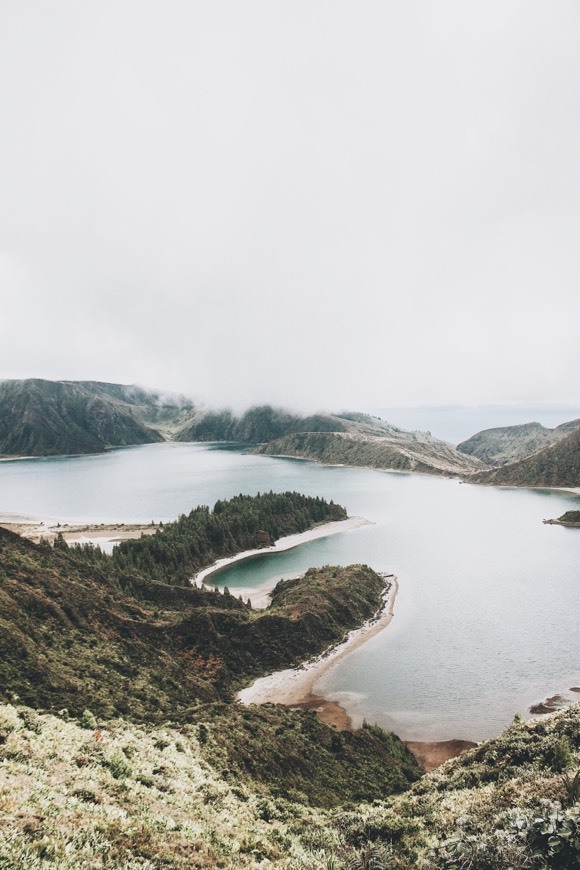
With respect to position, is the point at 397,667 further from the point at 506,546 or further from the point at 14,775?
the point at 506,546

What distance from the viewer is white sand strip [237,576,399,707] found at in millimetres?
44947

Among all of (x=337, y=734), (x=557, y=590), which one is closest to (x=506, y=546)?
(x=557, y=590)

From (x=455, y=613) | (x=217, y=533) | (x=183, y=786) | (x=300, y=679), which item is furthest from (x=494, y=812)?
(x=217, y=533)

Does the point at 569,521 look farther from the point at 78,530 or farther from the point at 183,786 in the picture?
the point at 78,530

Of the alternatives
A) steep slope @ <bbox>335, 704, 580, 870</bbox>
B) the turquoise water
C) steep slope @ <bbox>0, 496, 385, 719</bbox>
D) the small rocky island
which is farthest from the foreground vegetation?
the small rocky island

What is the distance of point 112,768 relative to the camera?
1914cm

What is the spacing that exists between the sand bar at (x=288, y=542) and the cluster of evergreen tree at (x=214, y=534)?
1.76 metres

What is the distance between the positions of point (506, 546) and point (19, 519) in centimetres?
15661

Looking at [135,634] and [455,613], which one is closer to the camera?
[135,634]

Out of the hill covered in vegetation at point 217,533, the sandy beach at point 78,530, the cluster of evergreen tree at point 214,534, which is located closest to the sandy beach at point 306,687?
the cluster of evergreen tree at point 214,534

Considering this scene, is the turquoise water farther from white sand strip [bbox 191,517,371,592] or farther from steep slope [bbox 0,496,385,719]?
steep slope [bbox 0,496,385,719]

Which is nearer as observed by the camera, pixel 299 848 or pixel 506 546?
pixel 299 848

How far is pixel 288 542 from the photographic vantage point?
386 feet

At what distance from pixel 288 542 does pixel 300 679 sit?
223 ft
